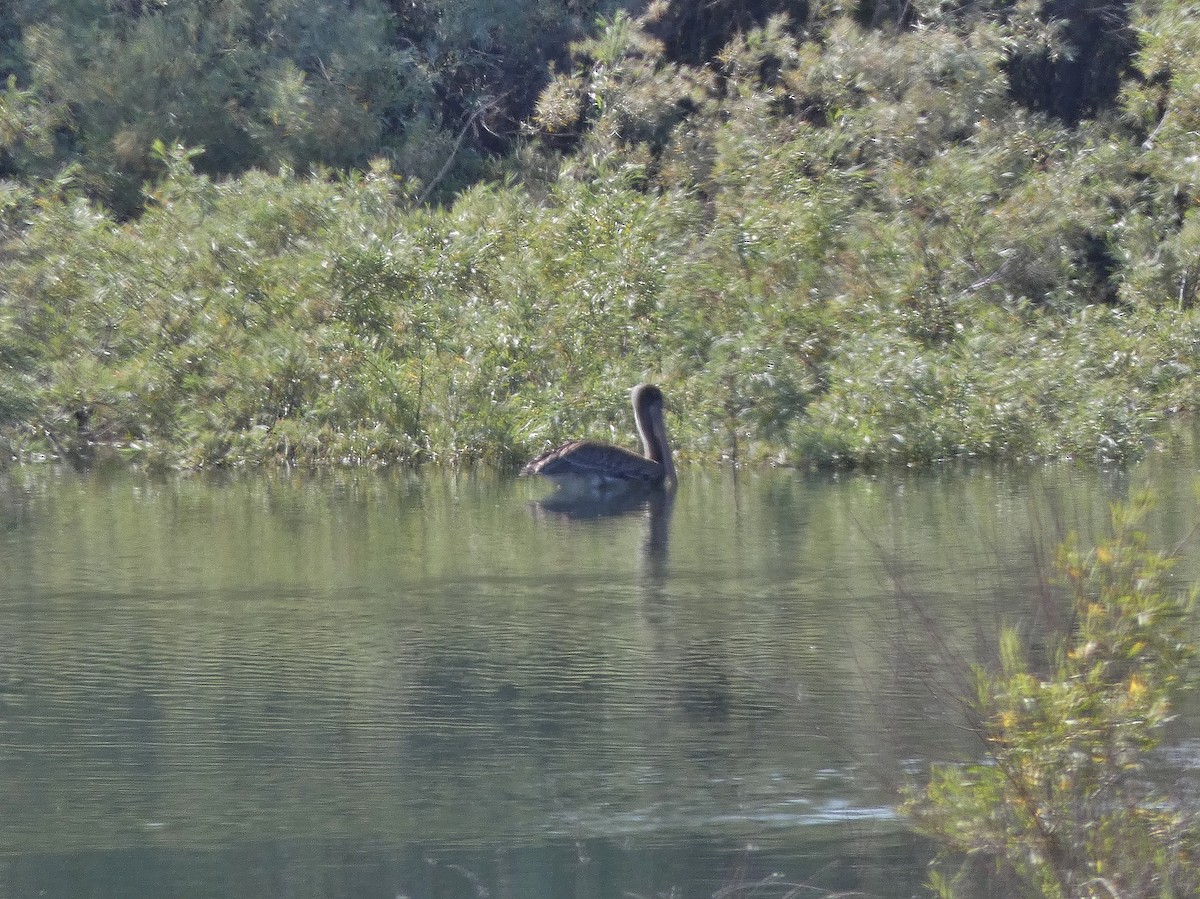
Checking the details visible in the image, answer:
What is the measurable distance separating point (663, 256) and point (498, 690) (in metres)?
12.1

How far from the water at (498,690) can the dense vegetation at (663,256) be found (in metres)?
4.23

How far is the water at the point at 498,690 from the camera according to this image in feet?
20.2

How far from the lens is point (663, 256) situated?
20.3m

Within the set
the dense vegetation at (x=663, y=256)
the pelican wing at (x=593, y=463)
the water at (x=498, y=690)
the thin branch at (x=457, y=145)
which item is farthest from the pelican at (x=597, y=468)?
the thin branch at (x=457, y=145)

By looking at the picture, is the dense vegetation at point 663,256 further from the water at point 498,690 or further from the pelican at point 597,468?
the water at point 498,690

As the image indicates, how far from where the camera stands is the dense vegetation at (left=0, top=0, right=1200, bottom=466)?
1923cm

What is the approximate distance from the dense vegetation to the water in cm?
423

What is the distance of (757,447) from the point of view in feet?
61.7

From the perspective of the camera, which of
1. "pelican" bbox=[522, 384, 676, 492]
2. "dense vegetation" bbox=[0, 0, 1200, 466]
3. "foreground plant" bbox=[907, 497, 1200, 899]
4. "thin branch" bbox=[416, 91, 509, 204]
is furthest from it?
"thin branch" bbox=[416, 91, 509, 204]

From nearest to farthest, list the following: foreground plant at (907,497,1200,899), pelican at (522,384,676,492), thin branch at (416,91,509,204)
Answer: foreground plant at (907,497,1200,899), pelican at (522,384,676,492), thin branch at (416,91,509,204)

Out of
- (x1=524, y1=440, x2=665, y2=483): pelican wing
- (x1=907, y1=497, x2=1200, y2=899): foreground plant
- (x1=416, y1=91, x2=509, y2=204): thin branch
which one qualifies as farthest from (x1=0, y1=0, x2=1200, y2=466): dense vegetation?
(x1=907, y1=497, x2=1200, y2=899): foreground plant

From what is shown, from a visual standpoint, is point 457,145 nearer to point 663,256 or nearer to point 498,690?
point 663,256

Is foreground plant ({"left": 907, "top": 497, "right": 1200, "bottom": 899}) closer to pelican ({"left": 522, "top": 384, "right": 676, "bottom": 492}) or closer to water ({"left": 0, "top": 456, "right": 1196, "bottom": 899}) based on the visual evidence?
water ({"left": 0, "top": 456, "right": 1196, "bottom": 899})

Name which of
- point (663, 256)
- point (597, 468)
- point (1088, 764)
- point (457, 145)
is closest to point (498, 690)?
point (1088, 764)
